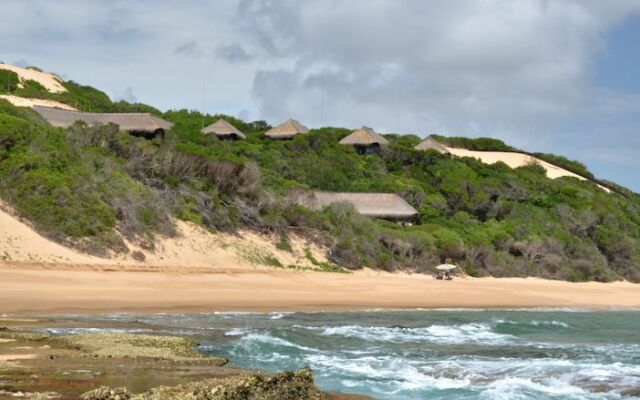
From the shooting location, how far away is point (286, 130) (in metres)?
63.6

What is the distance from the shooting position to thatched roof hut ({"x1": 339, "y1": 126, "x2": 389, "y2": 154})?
62.6 m

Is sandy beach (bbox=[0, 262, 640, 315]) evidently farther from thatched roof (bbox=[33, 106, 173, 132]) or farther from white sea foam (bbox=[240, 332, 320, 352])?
thatched roof (bbox=[33, 106, 173, 132])

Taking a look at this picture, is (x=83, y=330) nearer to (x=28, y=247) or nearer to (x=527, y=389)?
(x=527, y=389)

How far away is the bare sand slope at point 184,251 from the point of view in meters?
24.7

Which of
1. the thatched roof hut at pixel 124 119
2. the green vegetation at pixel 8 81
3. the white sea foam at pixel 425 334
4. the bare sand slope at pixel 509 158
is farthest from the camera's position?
the bare sand slope at pixel 509 158

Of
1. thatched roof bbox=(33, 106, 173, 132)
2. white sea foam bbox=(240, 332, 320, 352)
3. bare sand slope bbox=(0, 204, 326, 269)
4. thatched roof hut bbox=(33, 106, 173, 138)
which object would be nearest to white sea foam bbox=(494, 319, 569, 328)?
white sea foam bbox=(240, 332, 320, 352)

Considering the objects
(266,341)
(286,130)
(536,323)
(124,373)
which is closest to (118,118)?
(286,130)

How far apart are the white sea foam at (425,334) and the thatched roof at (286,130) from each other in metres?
41.6

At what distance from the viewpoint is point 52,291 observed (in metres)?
21.7

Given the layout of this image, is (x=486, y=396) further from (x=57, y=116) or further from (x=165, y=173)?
(x=57, y=116)

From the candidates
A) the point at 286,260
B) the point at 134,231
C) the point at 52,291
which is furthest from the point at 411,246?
the point at 52,291

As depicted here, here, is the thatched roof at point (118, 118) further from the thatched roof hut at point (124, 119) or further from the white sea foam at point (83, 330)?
the white sea foam at point (83, 330)

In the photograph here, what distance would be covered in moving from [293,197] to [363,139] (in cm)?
2519

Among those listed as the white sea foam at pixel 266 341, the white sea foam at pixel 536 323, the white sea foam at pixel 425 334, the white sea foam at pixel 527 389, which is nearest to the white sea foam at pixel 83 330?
the white sea foam at pixel 266 341
